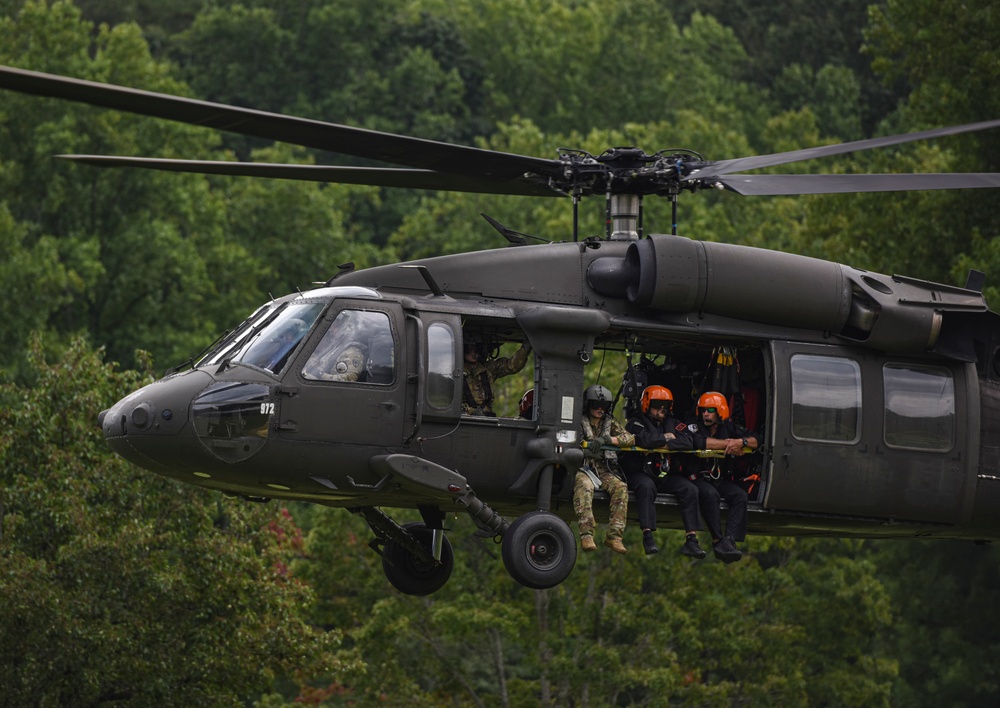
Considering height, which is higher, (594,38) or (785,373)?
(594,38)

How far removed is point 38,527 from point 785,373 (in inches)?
553

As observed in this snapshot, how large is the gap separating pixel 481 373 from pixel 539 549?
5.54 ft

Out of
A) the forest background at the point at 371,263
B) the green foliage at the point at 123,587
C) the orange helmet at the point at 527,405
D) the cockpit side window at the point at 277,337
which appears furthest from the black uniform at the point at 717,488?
the green foliage at the point at 123,587

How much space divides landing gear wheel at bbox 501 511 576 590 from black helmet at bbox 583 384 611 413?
3.57 ft

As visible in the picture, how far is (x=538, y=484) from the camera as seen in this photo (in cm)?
1558

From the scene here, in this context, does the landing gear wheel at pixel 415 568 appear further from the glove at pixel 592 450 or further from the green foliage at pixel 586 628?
the green foliage at pixel 586 628

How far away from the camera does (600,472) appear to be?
52.3ft

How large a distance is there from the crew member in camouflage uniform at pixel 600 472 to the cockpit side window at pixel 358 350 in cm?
189

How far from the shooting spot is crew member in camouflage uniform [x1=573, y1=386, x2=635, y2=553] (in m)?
15.7

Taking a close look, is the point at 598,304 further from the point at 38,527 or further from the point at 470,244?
the point at 470,244

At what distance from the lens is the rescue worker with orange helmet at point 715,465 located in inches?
628

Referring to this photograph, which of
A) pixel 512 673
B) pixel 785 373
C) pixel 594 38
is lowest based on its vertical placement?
pixel 512 673

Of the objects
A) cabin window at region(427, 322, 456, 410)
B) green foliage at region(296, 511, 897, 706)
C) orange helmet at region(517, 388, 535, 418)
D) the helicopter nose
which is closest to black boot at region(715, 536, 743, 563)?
orange helmet at region(517, 388, 535, 418)

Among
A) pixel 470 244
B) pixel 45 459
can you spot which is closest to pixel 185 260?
pixel 470 244
